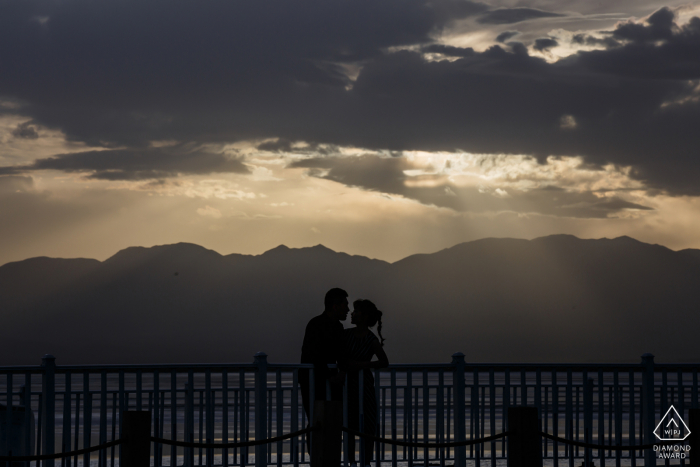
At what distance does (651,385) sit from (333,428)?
20.9 ft

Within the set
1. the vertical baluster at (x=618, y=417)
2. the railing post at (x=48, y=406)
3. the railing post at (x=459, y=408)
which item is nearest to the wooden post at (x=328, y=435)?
the railing post at (x=459, y=408)

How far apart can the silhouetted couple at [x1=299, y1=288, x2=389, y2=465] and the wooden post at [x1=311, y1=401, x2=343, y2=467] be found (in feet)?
11.2

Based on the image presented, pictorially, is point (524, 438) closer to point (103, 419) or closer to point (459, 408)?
point (459, 408)

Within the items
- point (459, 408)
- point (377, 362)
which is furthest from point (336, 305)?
point (459, 408)

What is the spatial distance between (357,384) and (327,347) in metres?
0.59

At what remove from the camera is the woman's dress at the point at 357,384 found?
983cm

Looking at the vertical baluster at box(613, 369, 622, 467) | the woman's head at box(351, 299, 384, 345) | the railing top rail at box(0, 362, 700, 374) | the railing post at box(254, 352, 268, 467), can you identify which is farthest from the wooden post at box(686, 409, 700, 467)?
the railing post at box(254, 352, 268, 467)

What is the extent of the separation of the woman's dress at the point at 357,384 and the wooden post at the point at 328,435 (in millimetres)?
3598

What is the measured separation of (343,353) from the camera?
32.3 ft

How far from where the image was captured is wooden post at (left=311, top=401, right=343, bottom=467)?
20.2ft

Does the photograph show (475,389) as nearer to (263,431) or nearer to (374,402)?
(374,402)

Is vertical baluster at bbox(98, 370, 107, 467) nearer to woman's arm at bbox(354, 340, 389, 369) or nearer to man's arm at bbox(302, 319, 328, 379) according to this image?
man's arm at bbox(302, 319, 328, 379)

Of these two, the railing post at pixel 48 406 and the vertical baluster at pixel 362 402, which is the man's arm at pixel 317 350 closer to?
the vertical baluster at pixel 362 402

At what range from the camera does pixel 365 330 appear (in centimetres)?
983
